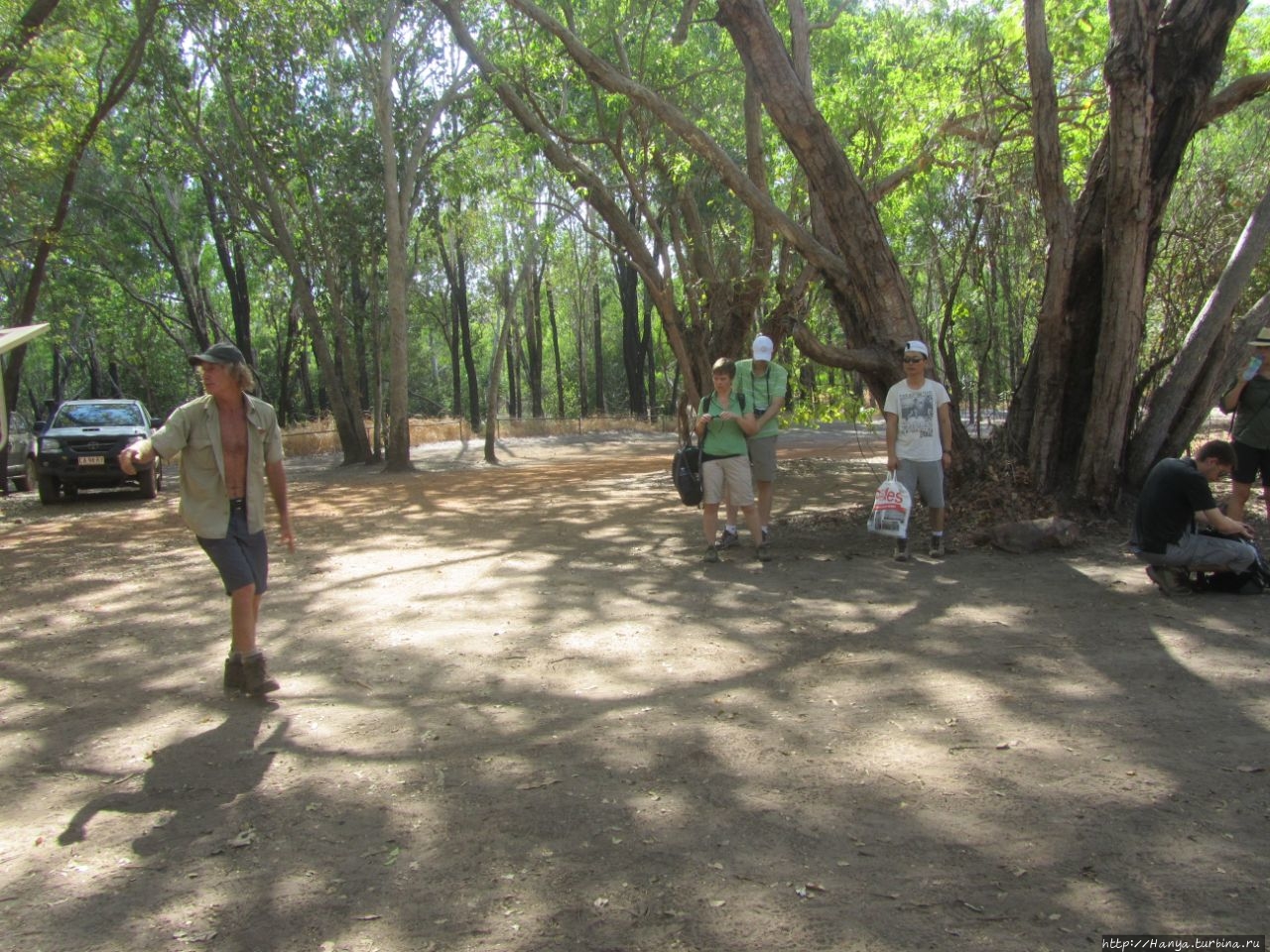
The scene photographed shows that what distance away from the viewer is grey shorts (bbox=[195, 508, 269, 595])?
16.0 ft

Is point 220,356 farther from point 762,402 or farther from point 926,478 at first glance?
point 926,478

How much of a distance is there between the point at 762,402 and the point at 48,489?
47.5 ft

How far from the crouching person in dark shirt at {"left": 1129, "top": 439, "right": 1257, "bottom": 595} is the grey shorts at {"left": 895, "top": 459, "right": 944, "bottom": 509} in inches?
65.9

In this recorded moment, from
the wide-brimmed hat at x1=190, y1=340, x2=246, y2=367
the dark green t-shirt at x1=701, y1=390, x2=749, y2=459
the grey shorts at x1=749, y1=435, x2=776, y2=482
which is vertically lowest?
the grey shorts at x1=749, y1=435, x2=776, y2=482

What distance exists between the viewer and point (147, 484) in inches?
682

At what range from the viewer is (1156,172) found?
27.9 ft

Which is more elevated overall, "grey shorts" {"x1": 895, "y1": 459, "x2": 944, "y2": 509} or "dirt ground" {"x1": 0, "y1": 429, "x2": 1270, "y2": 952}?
"grey shorts" {"x1": 895, "y1": 459, "x2": 944, "y2": 509}

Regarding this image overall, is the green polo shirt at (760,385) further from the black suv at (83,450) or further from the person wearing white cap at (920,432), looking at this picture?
the black suv at (83,450)

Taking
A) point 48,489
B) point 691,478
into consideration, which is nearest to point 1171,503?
point 691,478

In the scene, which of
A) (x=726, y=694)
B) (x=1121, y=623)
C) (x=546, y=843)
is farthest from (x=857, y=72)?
(x=546, y=843)

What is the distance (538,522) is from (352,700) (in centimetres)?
698

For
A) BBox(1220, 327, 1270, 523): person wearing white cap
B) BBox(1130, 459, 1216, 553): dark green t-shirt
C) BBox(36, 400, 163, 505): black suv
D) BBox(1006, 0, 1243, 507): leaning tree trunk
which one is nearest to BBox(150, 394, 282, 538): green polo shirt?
BBox(1130, 459, 1216, 553): dark green t-shirt

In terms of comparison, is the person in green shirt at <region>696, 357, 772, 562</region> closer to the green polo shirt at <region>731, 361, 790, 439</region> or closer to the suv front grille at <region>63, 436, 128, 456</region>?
the green polo shirt at <region>731, 361, 790, 439</region>

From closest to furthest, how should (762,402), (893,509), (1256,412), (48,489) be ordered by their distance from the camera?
(1256,412)
(893,509)
(762,402)
(48,489)
